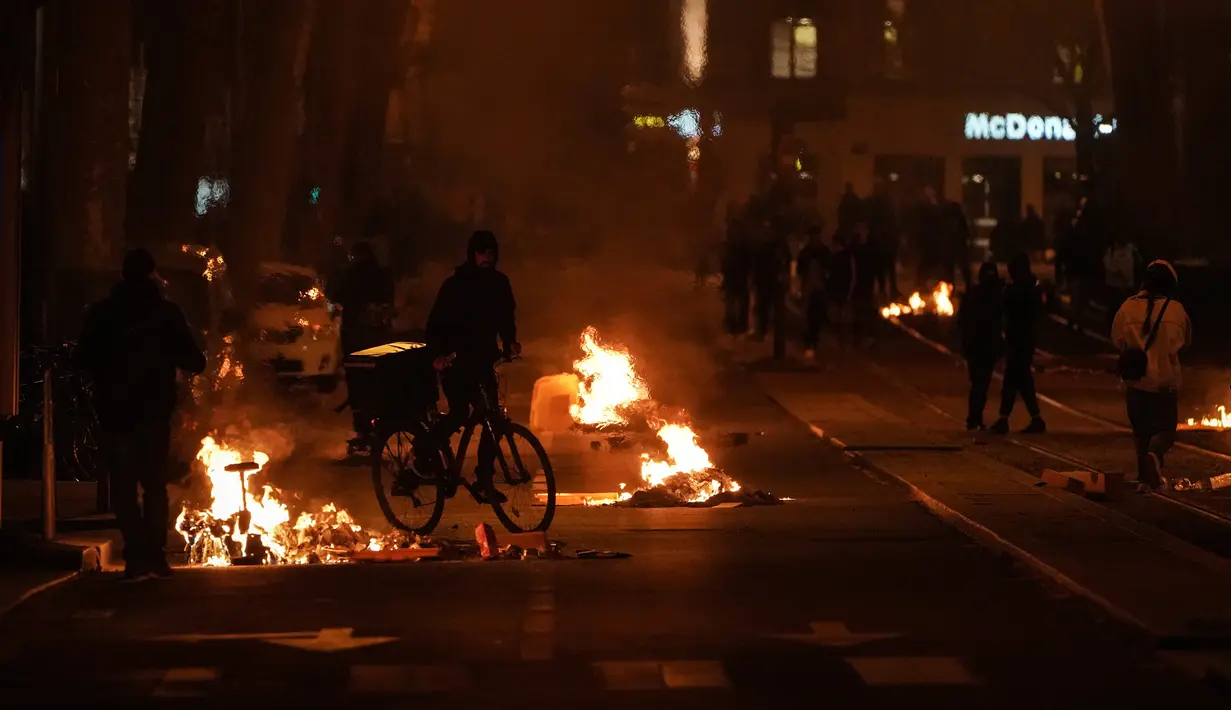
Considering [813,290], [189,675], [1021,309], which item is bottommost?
[189,675]

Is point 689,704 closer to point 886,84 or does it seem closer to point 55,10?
point 55,10

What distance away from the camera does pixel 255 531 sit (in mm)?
11648

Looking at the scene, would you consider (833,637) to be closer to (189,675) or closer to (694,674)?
(694,674)

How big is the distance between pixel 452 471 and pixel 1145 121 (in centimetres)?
2421

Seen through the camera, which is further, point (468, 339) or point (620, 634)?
point (468, 339)

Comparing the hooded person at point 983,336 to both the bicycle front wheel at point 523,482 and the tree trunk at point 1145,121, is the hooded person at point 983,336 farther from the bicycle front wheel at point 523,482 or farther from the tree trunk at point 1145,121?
the tree trunk at point 1145,121

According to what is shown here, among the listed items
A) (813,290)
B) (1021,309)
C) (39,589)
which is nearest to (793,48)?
(813,290)

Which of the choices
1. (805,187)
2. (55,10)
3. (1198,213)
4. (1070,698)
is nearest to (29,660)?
(1070,698)

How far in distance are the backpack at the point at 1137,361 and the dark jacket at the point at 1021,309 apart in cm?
463

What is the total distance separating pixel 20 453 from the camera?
15375 mm

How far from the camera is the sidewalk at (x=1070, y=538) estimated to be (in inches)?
349

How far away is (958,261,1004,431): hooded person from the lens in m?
19.2

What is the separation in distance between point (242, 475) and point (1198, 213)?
25151 millimetres

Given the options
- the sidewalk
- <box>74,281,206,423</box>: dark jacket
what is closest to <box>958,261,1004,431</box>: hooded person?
the sidewalk
